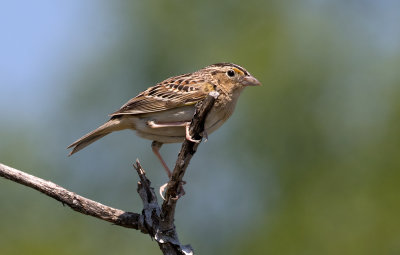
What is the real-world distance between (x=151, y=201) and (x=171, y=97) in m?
2.11

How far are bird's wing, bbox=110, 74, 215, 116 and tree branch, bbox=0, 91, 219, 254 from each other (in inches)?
66.7

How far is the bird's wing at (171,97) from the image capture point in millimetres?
11398

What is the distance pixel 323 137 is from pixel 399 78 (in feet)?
10.7

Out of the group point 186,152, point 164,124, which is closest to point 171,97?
point 164,124

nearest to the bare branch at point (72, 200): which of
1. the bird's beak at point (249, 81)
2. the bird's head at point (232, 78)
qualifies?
the bird's head at point (232, 78)

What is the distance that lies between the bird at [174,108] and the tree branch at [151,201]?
1.27 m

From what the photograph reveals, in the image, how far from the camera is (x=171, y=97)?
11570 millimetres

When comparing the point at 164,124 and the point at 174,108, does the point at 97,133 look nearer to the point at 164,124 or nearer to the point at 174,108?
the point at 164,124

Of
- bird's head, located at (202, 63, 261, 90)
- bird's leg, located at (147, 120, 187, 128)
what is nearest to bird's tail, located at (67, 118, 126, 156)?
bird's leg, located at (147, 120, 187, 128)

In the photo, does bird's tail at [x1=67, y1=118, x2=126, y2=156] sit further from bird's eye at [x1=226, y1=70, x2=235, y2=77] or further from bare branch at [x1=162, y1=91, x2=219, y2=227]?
bare branch at [x1=162, y1=91, x2=219, y2=227]

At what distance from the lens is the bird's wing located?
11398mm

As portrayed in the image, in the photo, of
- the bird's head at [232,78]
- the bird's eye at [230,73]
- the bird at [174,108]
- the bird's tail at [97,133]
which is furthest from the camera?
the bird's eye at [230,73]

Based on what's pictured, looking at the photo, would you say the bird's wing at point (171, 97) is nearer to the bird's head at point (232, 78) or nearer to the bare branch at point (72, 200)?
the bird's head at point (232, 78)

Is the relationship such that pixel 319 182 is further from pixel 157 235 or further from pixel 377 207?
pixel 157 235
